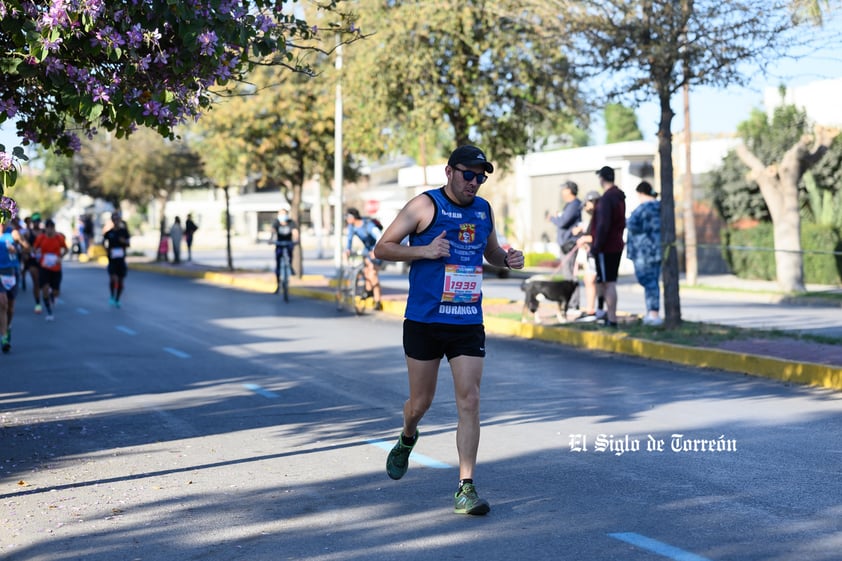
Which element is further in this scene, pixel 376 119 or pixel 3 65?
pixel 376 119

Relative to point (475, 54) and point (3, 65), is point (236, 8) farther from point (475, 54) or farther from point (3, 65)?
point (475, 54)

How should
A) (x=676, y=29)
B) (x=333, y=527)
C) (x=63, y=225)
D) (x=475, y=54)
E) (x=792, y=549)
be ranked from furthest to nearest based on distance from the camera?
(x=63, y=225) → (x=475, y=54) → (x=676, y=29) → (x=333, y=527) → (x=792, y=549)

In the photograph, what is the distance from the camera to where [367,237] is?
21047 mm

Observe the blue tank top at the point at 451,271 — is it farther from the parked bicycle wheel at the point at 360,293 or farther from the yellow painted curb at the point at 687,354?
the parked bicycle wheel at the point at 360,293

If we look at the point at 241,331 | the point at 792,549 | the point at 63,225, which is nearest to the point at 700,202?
the point at 241,331

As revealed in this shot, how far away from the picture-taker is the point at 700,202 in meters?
40.5

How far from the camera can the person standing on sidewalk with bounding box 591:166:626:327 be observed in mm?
16125

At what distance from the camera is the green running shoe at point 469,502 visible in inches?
261

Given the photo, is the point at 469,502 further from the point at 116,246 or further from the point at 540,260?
the point at 540,260

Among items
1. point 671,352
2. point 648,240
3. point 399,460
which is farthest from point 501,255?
point 648,240

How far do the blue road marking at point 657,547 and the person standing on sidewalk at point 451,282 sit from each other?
94 centimetres

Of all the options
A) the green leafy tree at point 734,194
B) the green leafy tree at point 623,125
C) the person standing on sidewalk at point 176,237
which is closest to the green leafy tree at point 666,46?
the green leafy tree at point 734,194

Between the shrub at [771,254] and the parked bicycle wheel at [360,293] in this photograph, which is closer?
the parked bicycle wheel at [360,293]

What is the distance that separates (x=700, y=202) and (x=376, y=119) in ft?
62.2
